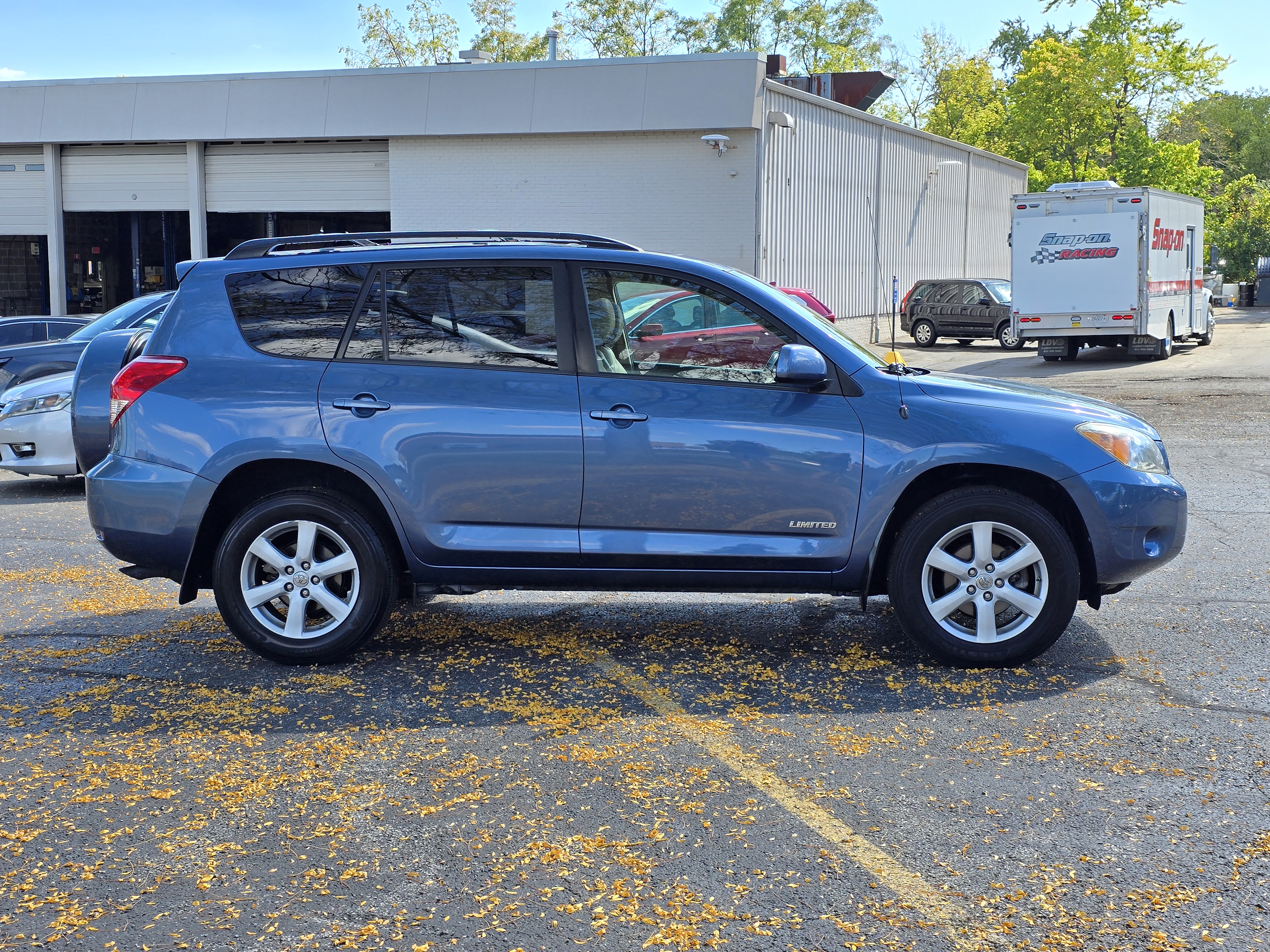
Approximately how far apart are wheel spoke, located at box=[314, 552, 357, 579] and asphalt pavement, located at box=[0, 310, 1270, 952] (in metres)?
0.43

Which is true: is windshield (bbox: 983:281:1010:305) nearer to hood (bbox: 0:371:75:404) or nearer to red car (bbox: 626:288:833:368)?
hood (bbox: 0:371:75:404)

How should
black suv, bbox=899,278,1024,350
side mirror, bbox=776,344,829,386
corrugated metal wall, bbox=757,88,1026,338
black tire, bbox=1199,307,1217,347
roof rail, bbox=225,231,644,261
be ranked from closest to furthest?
1. side mirror, bbox=776,344,829,386
2. roof rail, bbox=225,231,644,261
3. corrugated metal wall, bbox=757,88,1026,338
4. black tire, bbox=1199,307,1217,347
5. black suv, bbox=899,278,1024,350

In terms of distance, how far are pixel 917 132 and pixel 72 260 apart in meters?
23.8

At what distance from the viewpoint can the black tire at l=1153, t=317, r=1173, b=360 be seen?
25875 millimetres

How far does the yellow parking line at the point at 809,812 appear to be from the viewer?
3.34 m

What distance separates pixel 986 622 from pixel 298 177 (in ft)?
92.6

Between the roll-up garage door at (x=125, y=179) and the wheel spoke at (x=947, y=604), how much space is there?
1176 inches

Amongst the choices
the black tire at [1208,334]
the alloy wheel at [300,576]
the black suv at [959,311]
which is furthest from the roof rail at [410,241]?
the black tire at [1208,334]

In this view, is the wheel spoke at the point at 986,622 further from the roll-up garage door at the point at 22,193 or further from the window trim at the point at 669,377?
the roll-up garage door at the point at 22,193

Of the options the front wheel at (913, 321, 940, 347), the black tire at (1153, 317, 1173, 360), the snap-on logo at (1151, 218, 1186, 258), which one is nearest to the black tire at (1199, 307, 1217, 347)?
the black tire at (1153, 317, 1173, 360)

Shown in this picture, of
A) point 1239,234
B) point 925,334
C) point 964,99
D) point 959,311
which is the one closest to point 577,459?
point 959,311

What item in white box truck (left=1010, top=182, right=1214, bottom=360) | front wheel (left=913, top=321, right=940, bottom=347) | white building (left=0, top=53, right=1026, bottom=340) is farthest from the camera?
front wheel (left=913, top=321, right=940, bottom=347)

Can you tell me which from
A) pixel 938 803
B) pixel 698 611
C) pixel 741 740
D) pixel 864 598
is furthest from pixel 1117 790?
pixel 698 611

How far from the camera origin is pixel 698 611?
6.69m
